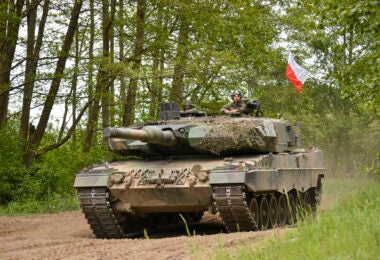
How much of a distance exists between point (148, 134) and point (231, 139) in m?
1.59

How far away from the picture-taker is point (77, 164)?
75.4 ft

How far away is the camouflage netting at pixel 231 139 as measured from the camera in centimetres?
1364

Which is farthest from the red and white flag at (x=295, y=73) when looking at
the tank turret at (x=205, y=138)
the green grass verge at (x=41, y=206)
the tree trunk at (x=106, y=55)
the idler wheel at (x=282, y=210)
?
the green grass verge at (x=41, y=206)

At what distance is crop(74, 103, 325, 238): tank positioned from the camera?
12609 millimetres

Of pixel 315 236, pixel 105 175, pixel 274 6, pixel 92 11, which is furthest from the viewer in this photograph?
pixel 274 6

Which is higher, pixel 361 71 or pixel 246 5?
pixel 246 5

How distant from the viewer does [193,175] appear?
12.9 meters

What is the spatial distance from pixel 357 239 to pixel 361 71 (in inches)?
248

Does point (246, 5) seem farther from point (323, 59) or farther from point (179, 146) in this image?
point (323, 59)

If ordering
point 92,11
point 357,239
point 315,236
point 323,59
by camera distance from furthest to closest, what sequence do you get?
point 323,59 < point 92,11 < point 315,236 < point 357,239

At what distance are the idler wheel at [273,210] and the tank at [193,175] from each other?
0.02 metres

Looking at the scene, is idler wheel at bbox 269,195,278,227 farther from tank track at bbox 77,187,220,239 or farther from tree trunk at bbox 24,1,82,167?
tree trunk at bbox 24,1,82,167

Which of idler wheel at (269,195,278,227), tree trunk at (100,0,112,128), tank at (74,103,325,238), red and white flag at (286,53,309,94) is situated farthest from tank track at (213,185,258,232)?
red and white flag at (286,53,309,94)

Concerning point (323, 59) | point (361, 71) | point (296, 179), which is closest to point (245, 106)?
point (296, 179)
